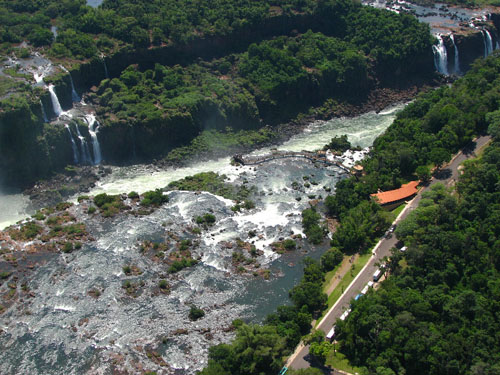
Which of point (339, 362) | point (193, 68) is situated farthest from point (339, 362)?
point (193, 68)

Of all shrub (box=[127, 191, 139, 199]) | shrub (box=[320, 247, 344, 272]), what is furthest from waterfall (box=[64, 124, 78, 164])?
shrub (box=[320, 247, 344, 272])

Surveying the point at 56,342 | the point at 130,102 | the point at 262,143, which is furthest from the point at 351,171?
the point at 56,342

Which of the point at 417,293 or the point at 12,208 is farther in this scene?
the point at 12,208

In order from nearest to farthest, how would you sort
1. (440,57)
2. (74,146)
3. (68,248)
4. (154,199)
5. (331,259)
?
(331,259) < (68,248) < (154,199) < (74,146) < (440,57)

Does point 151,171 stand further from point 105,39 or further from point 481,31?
point 481,31

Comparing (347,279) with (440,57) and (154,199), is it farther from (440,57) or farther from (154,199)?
(440,57)

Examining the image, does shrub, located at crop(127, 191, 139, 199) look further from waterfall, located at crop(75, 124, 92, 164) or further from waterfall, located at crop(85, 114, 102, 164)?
waterfall, located at crop(75, 124, 92, 164)
